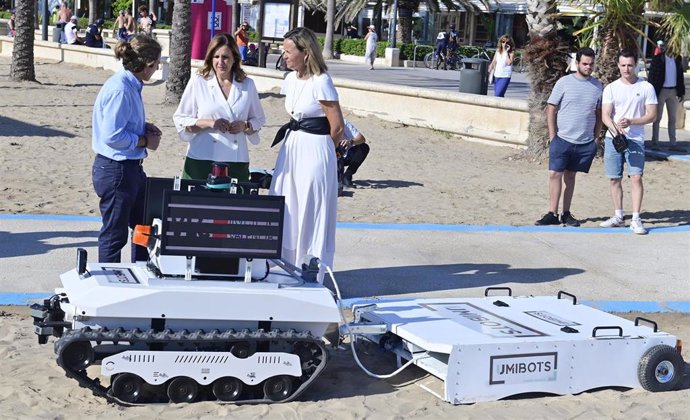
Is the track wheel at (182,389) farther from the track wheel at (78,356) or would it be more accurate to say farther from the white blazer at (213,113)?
the white blazer at (213,113)

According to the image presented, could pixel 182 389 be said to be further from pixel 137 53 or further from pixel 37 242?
pixel 37 242

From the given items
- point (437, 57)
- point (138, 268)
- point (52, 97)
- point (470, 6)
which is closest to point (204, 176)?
point (138, 268)

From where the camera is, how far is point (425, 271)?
8.48m

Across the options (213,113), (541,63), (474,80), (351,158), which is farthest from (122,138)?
(474,80)

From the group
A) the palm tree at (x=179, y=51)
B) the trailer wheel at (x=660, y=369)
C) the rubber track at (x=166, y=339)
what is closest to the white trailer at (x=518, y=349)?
the trailer wheel at (x=660, y=369)

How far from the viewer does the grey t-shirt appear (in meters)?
10.3

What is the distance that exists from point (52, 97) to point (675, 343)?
57.0ft

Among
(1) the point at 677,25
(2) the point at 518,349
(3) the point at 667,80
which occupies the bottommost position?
(2) the point at 518,349

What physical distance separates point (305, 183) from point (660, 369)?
252cm

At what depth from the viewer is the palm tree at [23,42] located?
23.6m

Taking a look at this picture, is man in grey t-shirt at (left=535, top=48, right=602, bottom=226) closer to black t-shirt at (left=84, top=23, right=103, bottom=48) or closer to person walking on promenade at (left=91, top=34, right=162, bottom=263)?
person walking on promenade at (left=91, top=34, right=162, bottom=263)

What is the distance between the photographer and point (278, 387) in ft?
17.5

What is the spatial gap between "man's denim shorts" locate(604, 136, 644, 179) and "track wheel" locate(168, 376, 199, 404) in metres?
6.13

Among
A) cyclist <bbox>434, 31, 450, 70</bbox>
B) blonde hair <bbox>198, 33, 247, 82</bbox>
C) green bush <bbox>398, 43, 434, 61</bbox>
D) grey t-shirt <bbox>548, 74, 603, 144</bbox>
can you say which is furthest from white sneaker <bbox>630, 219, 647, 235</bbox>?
green bush <bbox>398, 43, 434, 61</bbox>
